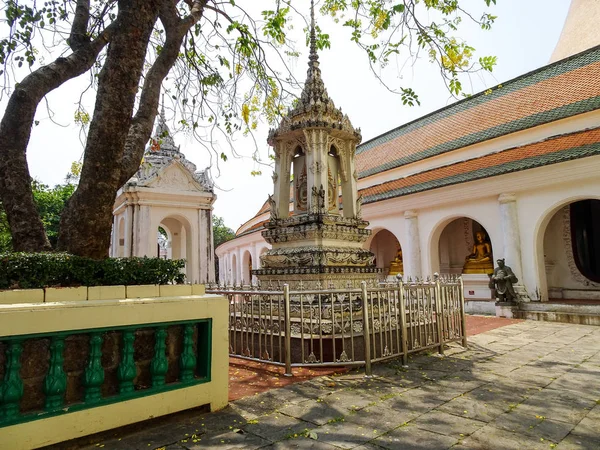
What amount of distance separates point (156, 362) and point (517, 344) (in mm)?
5878

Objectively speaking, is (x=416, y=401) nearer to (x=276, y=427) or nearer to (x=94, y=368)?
(x=276, y=427)

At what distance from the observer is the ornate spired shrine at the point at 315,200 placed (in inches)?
239

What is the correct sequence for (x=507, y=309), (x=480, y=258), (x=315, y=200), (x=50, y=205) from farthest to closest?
(x=50, y=205)
(x=480, y=258)
(x=507, y=309)
(x=315, y=200)

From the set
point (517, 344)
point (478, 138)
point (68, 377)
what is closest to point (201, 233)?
point (478, 138)

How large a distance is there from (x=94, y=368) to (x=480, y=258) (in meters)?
13.0

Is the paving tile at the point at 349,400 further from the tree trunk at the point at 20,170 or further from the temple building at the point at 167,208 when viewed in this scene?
the temple building at the point at 167,208

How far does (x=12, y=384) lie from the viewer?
2.35 metres

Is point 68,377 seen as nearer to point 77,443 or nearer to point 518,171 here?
point 77,443

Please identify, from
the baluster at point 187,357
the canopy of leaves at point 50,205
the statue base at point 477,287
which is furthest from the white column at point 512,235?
the canopy of leaves at point 50,205

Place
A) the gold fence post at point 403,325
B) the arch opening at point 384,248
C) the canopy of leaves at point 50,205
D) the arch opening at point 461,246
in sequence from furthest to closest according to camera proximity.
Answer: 1. the canopy of leaves at point 50,205
2. the arch opening at point 384,248
3. the arch opening at point 461,246
4. the gold fence post at point 403,325

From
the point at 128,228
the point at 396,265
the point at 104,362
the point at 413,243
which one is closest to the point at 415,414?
the point at 104,362

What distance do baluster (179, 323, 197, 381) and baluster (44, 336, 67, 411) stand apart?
0.85 meters

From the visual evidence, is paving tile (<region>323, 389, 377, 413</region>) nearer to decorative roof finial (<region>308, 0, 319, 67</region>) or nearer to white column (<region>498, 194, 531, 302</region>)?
decorative roof finial (<region>308, 0, 319, 67</region>)

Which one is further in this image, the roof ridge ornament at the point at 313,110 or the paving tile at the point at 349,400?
the roof ridge ornament at the point at 313,110
